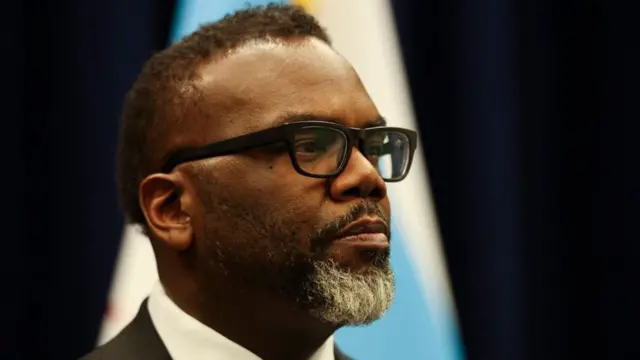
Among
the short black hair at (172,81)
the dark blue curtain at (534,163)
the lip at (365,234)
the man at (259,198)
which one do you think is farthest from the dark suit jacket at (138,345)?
the dark blue curtain at (534,163)

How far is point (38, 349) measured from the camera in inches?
50.0

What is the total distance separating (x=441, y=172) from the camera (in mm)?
1408

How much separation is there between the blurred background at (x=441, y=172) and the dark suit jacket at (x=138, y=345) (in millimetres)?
393

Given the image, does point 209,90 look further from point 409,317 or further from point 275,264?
point 409,317

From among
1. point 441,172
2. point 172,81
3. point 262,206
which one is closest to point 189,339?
point 262,206

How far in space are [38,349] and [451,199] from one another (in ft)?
2.37

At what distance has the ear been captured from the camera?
814 mm

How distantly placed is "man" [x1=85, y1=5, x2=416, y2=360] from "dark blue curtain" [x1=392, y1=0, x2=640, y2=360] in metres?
0.58

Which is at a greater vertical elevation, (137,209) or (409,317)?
(137,209)

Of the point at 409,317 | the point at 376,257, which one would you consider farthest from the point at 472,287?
the point at 376,257

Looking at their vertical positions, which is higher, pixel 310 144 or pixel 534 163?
pixel 310 144

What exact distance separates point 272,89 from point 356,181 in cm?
12

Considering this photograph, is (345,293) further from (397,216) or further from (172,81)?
(397,216)

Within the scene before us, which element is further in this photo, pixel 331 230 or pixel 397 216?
pixel 397 216
